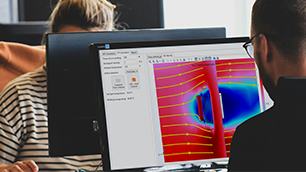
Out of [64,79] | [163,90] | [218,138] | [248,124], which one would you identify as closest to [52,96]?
[64,79]

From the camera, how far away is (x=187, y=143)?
85 cm

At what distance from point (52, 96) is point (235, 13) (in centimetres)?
291

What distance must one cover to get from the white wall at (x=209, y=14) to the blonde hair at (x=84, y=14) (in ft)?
7.16

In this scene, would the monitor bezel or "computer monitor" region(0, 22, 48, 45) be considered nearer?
the monitor bezel

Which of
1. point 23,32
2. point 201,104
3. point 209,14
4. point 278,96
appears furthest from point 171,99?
point 209,14

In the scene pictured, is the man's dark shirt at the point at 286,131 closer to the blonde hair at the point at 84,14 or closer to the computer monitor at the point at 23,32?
the blonde hair at the point at 84,14

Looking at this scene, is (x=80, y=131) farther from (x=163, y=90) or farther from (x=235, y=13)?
(x=235, y=13)

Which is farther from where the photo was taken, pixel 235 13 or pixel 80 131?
pixel 235 13

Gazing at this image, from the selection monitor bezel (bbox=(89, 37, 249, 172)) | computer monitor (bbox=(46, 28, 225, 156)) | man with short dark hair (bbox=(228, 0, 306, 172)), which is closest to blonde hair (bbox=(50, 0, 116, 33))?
computer monitor (bbox=(46, 28, 225, 156))

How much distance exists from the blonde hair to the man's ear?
63 cm

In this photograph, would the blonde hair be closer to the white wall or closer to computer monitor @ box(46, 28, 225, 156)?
computer monitor @ box(46, 28, 225, 156)

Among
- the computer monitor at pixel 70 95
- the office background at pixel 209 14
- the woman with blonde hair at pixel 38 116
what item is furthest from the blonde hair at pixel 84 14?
the office background at pixel 209 14

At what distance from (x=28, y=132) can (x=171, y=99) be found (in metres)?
0.61

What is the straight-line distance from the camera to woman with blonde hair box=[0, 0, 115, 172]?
1162 millimetres
